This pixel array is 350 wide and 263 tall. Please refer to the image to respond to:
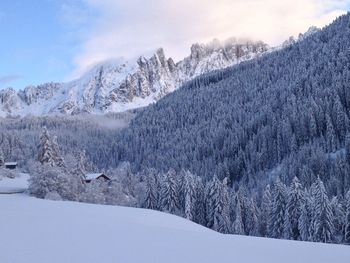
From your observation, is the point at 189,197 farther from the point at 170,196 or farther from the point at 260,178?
the point at 260,178

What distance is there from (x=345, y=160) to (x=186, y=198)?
204 ft

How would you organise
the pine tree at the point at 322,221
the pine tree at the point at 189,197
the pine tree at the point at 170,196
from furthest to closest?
the pine tree at the point at 170,196
the pine tree at the point at 189,197
the pine tree at the point at 322,221

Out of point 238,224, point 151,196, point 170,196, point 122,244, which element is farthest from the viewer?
point 151,196

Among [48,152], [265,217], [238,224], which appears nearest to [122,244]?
[48,152]

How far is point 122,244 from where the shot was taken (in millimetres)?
24719

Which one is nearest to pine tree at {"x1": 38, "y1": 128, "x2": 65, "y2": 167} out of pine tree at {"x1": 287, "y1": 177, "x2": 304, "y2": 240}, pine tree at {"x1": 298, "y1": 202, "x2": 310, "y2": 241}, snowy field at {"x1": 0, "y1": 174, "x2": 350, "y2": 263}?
pine tree at {"x1": 287, "y1": 177, "x2": 304, "y2": 240}

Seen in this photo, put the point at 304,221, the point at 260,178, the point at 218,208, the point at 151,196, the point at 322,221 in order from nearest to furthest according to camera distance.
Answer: the point at 322,221 → the point at 304,221 → the point at 218,208 → the point at 151,196 → the point at 260,178

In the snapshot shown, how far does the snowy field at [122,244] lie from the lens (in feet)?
71.5

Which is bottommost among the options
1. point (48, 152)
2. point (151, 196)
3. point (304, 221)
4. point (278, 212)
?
point (304, 221)

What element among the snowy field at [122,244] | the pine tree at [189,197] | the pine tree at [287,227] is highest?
the snowy field at [122,244]

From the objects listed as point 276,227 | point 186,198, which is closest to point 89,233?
point 276,227

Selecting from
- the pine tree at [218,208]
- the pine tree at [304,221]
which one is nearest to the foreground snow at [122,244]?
the pine tree at [304,221]

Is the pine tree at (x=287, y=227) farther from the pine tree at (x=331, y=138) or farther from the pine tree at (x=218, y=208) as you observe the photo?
the pine tree at (x=331, y=138)

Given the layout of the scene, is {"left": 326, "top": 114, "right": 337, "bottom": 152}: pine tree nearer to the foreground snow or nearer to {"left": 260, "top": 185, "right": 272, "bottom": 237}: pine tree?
{"left": 260, "top": 185, "right": 272, "bottom": 237}: pine tree
